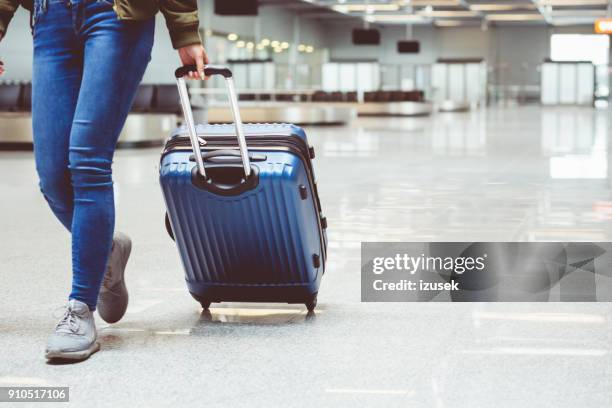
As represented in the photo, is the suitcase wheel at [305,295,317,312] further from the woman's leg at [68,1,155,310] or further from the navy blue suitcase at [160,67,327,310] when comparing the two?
the woman's leg at [68,1,155,310]

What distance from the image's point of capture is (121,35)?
291 centimetres

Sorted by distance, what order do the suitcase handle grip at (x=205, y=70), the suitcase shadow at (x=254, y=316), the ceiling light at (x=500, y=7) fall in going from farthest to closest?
the ceiling light at (x=500, y=7) < the suitcase shadow at (x=254, y=316) < the suitcase handle grip at (x=205, y=70)

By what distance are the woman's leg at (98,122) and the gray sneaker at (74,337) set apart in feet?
0.13

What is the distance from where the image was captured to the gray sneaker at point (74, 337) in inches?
113

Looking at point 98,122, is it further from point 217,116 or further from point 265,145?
point 217,116

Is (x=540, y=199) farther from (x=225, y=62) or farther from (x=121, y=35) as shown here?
(x=225, y=62)

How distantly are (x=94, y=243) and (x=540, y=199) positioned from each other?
17.4ft

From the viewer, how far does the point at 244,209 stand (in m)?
3.25

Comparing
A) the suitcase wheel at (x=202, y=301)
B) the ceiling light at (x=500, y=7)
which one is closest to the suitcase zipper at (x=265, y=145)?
the suitcase wheel at (x=202, y=301)

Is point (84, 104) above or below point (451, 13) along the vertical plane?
above

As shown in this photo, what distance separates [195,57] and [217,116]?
2055cm

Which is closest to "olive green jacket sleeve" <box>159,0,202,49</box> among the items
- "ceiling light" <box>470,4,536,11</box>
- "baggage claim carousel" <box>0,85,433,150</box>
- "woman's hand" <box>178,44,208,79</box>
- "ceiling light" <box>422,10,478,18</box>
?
"woman's hand" <box>178,44,208,79</box>

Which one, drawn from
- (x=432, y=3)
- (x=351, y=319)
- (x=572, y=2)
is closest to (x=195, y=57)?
(x=351, y=319)

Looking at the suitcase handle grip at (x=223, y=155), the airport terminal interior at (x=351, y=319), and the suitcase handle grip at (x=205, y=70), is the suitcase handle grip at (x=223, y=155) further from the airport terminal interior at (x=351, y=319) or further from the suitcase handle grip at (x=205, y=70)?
the airport terminal interior at (x=351, y=319)
